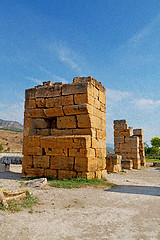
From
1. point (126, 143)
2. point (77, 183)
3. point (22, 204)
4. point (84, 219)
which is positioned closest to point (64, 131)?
point (77, 183)

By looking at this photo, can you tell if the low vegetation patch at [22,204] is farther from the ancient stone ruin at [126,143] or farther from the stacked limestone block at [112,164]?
the ancient stone ruin at [126,143]

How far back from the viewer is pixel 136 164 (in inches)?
663

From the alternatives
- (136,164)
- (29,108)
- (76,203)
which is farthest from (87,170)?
(136,164)

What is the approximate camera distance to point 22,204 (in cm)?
425

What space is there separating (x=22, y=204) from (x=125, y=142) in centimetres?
1433

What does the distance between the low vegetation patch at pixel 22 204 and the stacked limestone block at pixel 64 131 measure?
2.96 meters

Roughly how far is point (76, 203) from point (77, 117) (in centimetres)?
390

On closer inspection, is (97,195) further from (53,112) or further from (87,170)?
(53,112)

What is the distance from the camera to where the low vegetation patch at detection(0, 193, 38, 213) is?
12.7ft

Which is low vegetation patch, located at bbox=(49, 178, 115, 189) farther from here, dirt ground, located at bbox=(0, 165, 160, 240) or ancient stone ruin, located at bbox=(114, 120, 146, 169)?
ancient stone ruin, located at bbox=(114, 120, 146, 169)

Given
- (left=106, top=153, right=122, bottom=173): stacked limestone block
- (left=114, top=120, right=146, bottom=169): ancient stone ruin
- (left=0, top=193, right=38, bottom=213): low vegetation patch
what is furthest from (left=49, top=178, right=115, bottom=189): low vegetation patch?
(left=114, top=120, right=146, bottom=169): ancient stone ruin

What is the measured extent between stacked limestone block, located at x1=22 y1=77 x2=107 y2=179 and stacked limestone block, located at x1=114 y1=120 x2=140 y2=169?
880cm

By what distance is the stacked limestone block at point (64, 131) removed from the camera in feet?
24.8

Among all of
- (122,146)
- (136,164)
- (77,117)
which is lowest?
(136,164)
